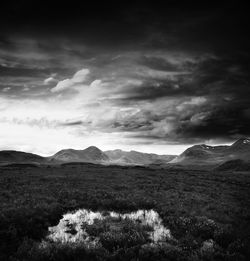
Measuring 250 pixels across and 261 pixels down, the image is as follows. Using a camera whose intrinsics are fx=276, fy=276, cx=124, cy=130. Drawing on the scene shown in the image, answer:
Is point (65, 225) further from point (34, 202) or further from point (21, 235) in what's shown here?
point (34, 202)

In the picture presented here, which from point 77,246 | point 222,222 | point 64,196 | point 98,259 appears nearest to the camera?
Result: point 98,259

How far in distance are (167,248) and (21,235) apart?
7.09 metres

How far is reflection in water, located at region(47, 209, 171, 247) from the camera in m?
12.7

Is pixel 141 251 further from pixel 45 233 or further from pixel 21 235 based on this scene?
pixel 21 235

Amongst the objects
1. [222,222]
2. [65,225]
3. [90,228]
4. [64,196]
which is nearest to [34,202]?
[64,196]

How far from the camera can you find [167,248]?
11.2 m

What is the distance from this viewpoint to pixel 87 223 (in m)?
15.1

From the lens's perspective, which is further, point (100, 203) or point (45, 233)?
point (100, 203)

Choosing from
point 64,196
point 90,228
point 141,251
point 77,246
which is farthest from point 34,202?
point 141,251

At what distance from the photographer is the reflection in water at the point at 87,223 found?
12734mm

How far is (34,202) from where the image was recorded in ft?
66.2

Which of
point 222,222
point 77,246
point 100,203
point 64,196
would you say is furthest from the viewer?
point 64,196

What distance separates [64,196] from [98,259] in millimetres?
14039

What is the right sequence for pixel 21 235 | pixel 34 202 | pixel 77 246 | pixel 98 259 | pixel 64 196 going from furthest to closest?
pixel 64 196, pixel 34 202, pixel 21 235, pixel 77 246, pixel 98 259
